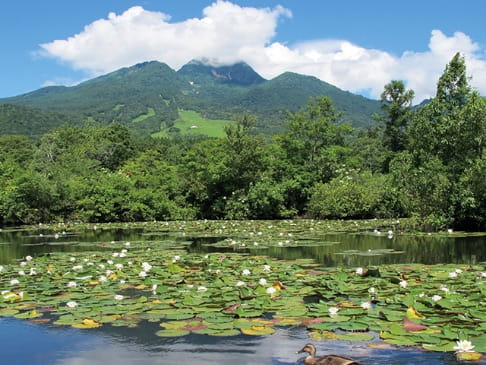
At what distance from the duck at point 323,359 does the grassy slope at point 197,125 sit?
100m

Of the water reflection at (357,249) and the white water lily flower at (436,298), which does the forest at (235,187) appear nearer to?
the water reflection at (357,249)

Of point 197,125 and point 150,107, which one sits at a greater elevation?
point 150,107

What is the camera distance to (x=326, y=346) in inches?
176

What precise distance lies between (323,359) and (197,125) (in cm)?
12017

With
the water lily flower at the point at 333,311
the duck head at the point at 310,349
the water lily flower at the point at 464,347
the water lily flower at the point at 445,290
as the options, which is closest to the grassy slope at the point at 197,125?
the water lily flower at the point at 445,290

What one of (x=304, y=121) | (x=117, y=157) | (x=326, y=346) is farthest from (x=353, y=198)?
→ (x=117, y=157)

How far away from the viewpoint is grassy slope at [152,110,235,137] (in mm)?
110812

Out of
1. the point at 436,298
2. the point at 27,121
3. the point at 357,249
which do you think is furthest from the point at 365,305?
the point at 27,121

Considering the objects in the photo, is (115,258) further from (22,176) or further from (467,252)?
(22,176)

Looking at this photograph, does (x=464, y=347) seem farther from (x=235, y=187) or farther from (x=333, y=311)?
(x=235, y=187)

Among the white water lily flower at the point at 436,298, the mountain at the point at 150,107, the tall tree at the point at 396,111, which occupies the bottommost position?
the white water lily flower at the point at 436,298

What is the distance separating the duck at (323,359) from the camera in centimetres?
373

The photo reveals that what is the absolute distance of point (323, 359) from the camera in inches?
152

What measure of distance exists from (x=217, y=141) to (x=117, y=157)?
27.1 m
